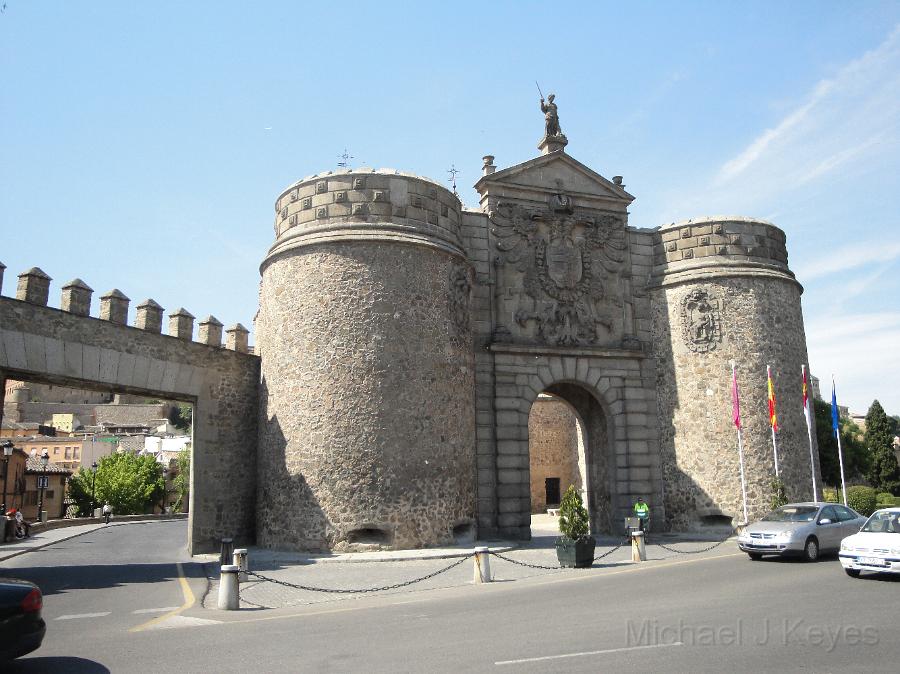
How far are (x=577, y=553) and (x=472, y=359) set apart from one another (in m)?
7.00

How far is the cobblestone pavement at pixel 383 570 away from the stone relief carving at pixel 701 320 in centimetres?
607

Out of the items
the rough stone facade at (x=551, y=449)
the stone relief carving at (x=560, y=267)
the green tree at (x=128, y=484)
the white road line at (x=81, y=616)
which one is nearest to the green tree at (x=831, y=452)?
the rough stone facade at (x=551, y=449)

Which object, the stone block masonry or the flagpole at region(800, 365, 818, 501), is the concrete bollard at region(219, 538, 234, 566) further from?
the flagpole at region(800, 365, 818, 501)

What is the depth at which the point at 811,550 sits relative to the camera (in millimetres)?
14633

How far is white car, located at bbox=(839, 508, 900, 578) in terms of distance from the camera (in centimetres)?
1106

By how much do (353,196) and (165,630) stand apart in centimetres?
1257

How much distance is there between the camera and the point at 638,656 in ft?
22.0

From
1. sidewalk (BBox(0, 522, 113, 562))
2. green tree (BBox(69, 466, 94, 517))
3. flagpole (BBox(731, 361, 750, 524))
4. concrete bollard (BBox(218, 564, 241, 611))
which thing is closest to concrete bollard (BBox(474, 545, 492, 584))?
concrete bollard (BBox(218, 564, 241, 611))

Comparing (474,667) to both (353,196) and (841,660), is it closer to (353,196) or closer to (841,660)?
(841,660)

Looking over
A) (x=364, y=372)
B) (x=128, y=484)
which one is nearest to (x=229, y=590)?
(x=364, y=372)

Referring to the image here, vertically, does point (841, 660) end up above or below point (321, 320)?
below

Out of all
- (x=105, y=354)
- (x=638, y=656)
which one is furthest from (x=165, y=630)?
(x=105, y=354)

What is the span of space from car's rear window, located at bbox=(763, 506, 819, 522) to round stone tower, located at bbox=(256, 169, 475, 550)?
23.9 ft

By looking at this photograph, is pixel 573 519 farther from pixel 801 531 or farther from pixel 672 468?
pixel 672 468
